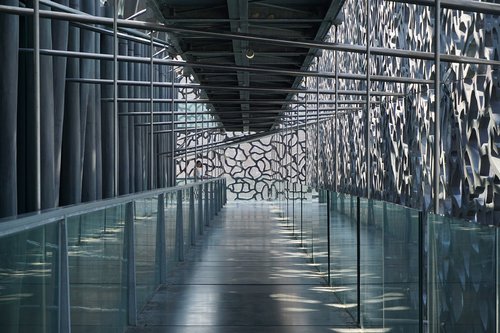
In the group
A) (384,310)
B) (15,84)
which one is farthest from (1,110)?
(384,310)

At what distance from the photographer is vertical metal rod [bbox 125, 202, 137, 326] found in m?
9.20

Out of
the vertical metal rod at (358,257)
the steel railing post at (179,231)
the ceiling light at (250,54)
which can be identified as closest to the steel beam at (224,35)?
the ceiling light at (250,54)

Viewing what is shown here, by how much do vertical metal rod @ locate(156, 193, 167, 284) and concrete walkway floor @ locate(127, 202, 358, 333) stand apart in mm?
216

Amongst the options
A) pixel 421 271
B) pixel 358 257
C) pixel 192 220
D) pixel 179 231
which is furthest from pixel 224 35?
pixel 192 220

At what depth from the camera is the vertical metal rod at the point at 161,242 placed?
1214 centimetres

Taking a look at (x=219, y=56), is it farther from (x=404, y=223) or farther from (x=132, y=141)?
(x=132, y=141)

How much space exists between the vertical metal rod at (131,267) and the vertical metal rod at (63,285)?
10.5 ft

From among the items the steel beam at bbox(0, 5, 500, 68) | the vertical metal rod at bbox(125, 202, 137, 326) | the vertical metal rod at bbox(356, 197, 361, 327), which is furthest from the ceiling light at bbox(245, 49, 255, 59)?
the vertical metal rod at bbox(125, 202, 137, 326)

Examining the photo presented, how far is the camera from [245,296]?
11.7m

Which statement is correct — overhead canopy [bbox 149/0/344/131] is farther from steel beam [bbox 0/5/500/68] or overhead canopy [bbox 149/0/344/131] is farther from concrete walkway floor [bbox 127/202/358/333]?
concrete walkway floor [bbox 127/202/358/333]

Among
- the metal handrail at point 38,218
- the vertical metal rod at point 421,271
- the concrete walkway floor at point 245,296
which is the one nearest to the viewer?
the metal handrail at point 38,218

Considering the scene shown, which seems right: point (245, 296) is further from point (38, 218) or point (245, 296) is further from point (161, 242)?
point (38, 218)

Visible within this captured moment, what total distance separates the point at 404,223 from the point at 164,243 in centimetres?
616

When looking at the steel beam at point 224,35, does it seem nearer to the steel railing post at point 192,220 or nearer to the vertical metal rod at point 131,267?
the vertical metal rod at point 131,267
